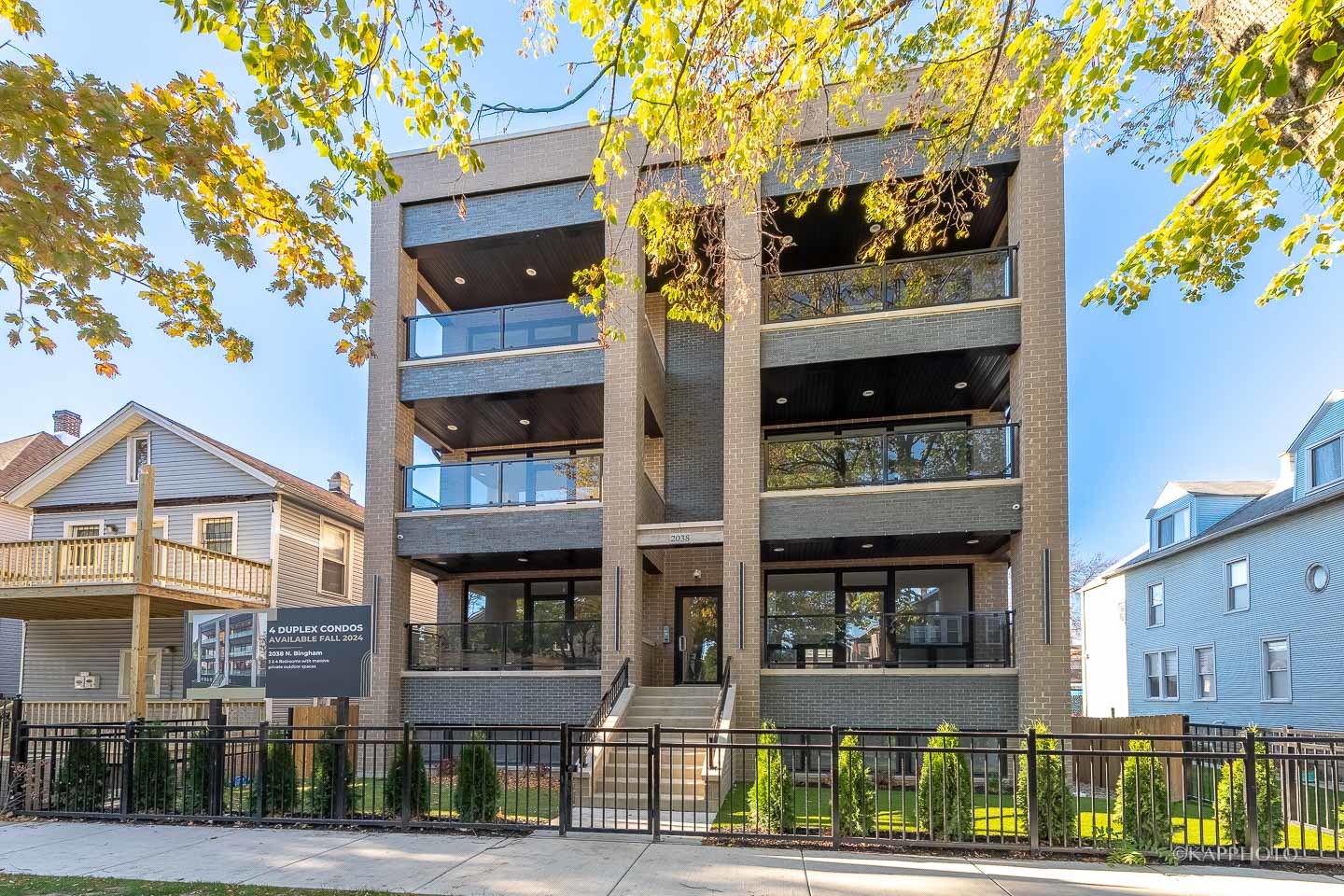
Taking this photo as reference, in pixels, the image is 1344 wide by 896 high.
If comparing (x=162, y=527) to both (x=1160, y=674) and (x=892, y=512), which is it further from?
(x=1160, y=674)

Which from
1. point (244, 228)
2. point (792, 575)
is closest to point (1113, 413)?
point (792, 575)

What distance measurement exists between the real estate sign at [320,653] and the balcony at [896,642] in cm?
717

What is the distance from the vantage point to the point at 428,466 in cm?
1623

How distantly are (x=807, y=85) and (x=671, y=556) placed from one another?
11649 mm

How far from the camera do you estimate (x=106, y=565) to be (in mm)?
16547

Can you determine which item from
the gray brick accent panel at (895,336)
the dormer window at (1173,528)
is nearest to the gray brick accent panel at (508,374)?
the gray brick accent panel at (895,336)

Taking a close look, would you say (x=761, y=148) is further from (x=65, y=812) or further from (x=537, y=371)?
(x=65, y=812)

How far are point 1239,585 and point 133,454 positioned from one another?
27.8 meters

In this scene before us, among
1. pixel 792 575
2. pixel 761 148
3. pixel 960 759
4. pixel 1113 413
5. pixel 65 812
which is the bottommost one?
pixel 65 812

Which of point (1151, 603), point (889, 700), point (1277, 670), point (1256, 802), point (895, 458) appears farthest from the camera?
point (1151, 603)

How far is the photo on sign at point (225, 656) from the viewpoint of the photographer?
39.7ft

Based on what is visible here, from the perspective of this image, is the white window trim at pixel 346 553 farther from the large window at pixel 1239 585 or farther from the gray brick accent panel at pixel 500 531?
the large window at pixel 1239 585

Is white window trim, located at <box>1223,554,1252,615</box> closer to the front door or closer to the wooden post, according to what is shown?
the front door

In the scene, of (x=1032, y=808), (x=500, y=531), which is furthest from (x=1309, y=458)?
(x=500, y=531)
